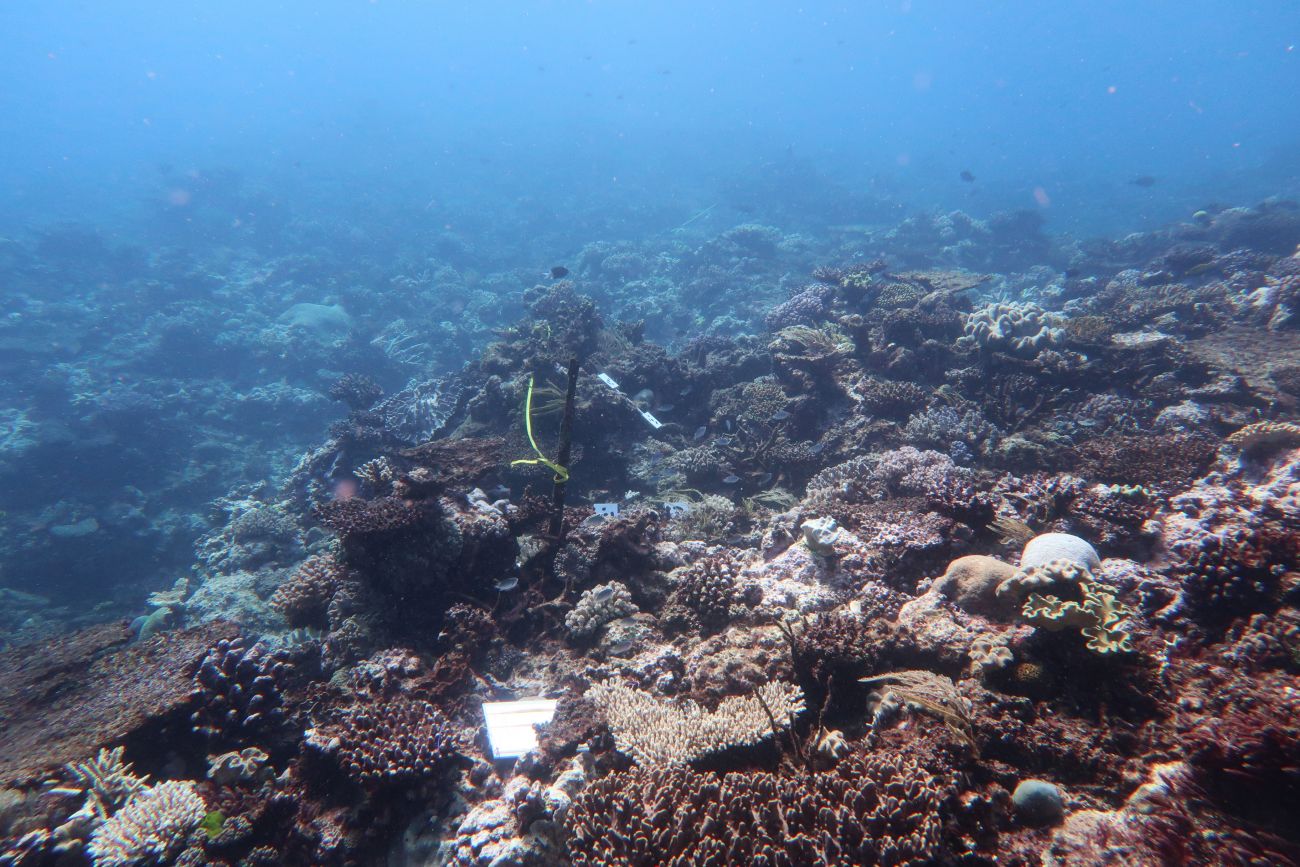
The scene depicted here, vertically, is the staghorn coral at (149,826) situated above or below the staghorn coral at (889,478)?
below

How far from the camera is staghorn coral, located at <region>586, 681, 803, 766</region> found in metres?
3.71

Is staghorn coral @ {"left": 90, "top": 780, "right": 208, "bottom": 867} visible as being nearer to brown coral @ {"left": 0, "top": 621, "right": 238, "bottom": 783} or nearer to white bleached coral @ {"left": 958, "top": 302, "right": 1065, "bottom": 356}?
brown coral @ {"left": 0, "top": 621, "right": 238, "bottom": 783}

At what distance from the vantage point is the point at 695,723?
395 cm

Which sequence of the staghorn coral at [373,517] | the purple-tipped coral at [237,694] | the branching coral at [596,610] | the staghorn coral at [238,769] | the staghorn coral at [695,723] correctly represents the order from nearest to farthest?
the staghorn coral at [695,723]
the staghorn coral at [238,769]
the purple-tipped coral at [237,694]
the branching coral at [596,610]
the staghorn coral at [373,517]

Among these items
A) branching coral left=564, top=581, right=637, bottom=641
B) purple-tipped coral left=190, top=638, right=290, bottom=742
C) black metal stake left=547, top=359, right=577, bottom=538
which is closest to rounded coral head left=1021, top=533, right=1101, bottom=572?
branching coral left=564, top=581, right=637, bottom=641

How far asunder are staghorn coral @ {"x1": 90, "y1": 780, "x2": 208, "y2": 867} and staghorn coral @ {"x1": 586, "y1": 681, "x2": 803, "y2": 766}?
314 cm

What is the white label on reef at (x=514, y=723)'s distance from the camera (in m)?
4.36

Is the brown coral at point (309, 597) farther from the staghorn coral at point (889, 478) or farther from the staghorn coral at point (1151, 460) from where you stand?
the staghorn coral at point (1151, 460)

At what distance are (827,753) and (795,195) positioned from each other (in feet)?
180

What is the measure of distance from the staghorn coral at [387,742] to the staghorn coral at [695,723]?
4.77ft

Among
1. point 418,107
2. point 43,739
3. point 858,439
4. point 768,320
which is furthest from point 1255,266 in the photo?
point 418,107

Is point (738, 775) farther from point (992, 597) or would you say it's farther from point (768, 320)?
point (768, 320)

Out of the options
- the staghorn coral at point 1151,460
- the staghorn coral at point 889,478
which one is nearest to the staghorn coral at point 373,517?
the staghorn coral at point 889,478

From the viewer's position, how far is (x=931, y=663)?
168 inches
